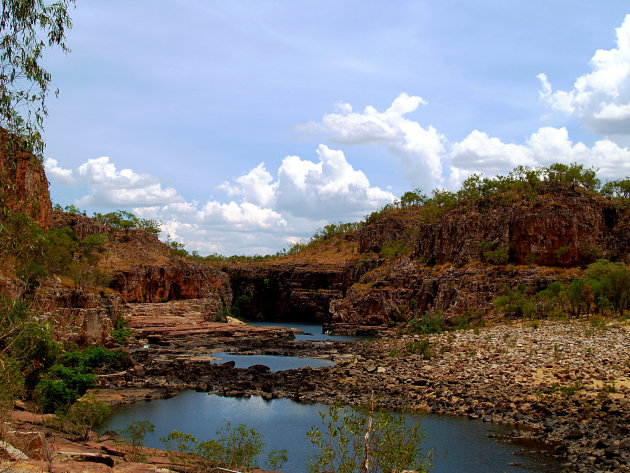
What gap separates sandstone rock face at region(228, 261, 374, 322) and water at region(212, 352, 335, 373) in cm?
4335

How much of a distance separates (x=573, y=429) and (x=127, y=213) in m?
75.1

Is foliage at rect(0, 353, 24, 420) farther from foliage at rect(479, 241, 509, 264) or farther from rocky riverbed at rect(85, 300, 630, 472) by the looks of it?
foliage at rect(479, 241, 509, 264)

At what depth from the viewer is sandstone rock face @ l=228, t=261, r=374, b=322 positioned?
3440 inches

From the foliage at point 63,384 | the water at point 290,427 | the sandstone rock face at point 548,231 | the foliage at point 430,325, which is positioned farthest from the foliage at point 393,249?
the foliage at point 63,384

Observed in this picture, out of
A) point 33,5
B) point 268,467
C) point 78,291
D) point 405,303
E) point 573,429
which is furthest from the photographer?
point 405,303

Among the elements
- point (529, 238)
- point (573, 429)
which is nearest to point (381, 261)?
point (529, 238)

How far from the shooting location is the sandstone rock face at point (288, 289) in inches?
3440

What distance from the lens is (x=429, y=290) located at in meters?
56.1

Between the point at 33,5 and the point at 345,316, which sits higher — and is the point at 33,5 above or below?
above

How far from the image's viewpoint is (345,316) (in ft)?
215

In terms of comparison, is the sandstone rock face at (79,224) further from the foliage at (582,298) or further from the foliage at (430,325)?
→ the foliage at (582,298)

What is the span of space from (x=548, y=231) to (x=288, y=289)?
50519 millimetres

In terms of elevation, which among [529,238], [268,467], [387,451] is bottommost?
[268,467]

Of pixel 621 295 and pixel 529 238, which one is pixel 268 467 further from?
pixel 529 238
